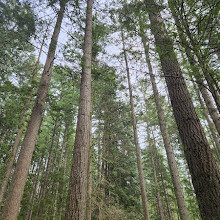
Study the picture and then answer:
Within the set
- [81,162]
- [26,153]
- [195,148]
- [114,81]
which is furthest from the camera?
[114,81]

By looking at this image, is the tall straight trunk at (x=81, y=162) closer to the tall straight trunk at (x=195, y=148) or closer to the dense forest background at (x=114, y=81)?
the dense forest background at (x=114, y=81)

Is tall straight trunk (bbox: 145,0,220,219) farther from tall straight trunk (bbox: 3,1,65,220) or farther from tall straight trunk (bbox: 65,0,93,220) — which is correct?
tall straight trunk (bbox: 3,1,65,220)

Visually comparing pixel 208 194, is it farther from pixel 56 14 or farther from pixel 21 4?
pixel 21 4

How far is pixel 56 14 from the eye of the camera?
23.7 feet

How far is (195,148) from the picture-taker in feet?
8.77

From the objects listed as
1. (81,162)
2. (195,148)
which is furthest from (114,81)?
(195,148)

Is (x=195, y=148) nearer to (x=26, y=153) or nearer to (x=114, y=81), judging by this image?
(x=26, y=153)

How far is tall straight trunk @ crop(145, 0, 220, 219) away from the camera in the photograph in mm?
2275

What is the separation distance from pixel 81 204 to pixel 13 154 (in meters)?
7.02

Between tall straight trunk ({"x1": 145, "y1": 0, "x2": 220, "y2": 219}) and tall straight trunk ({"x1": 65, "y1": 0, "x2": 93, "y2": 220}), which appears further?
tall straight trunk ({"x1": 65, "y1": 0, "x2": 93, "y2": 220})

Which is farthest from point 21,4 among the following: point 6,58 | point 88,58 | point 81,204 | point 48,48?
point 81,204

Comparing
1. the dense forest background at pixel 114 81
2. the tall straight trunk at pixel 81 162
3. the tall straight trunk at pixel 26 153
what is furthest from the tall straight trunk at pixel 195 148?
the tall straight trunk at pixel 26 153

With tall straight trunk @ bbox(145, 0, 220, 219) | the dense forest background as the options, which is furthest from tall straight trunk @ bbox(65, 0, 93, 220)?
tall straight trunk @ bbox(145, 0, 220, 219)

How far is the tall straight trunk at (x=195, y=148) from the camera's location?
7.47 ft
